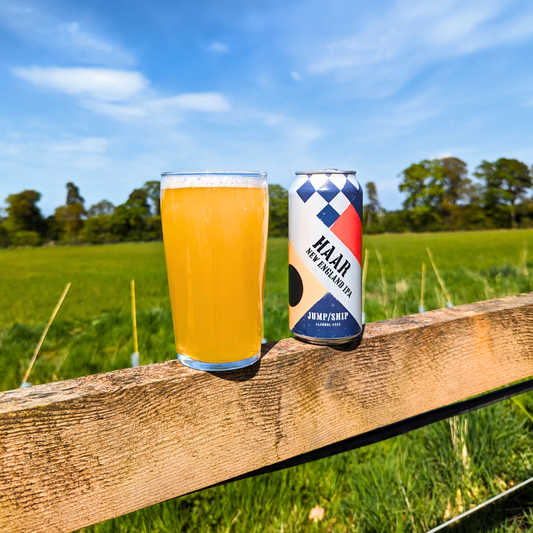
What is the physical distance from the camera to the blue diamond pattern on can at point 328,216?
31.0 inches

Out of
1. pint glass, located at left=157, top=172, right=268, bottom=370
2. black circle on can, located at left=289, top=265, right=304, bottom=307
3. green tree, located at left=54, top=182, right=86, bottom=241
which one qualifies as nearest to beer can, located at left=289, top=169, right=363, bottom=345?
black circle on can, located at left=289, top=265, right=304, bottom=307

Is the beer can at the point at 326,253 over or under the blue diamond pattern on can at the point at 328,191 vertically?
under

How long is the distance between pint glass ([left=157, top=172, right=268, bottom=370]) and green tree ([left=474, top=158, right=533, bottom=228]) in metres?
62.6

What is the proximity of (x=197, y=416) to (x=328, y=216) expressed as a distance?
0.43m

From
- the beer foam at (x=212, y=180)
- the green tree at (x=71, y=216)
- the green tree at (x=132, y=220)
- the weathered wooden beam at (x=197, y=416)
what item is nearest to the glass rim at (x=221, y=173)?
the beer foam at (x=212, y=180)

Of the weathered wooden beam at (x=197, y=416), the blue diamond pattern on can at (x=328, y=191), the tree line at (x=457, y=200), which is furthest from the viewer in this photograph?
the tree line at (x=457, y=200)

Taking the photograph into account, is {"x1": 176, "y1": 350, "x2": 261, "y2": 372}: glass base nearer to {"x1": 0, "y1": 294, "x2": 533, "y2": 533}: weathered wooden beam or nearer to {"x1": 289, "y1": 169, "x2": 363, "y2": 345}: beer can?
{"x1": 0, "y1": 294, "x2": 533, "y2": 533}: weathered wooden beam

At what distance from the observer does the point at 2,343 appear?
15.9 ft

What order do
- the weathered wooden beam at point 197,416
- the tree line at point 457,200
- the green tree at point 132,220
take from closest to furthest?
the weathered wooden beam at point 197,416 < the green tree at point 132,220 < the tree line at point 457,200

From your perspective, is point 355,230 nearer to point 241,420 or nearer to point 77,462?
point 241,420

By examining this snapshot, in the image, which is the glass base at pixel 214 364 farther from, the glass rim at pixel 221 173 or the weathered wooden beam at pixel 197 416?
the glass rim at pixel 221 173

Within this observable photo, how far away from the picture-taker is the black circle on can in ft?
2.74

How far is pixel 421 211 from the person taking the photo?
59.9 meters

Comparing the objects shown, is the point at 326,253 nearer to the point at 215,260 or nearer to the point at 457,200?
the point at 215,260
